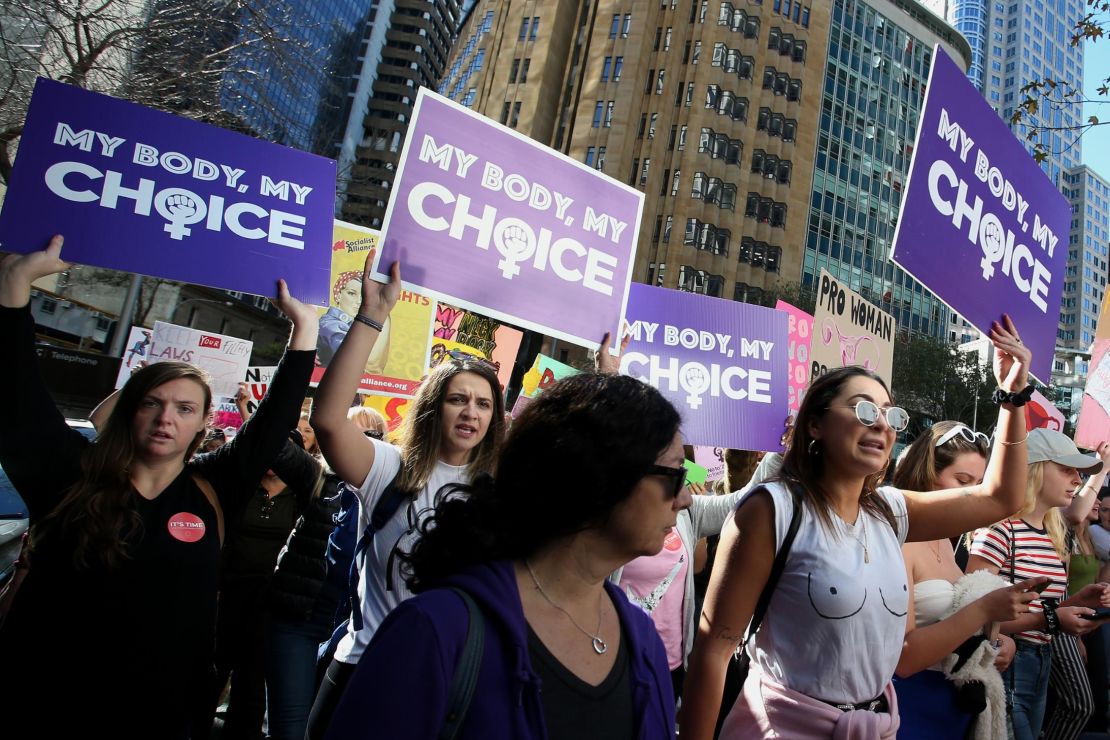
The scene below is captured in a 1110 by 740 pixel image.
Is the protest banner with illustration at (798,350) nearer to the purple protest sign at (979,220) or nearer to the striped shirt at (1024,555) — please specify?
the purple protest sign at (979,220)

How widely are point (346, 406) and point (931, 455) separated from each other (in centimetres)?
259

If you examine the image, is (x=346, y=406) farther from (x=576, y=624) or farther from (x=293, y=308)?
(x=576, y=624)

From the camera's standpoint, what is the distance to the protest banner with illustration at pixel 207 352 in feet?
30.5

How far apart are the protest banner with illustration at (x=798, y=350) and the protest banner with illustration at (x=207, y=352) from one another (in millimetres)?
6113

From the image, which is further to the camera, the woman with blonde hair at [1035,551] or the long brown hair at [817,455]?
the woman with blonde hair at [1035,551]

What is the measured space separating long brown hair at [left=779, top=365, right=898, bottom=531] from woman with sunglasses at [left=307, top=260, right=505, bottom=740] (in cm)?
108

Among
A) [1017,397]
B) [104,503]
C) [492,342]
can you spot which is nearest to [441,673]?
[104,503]

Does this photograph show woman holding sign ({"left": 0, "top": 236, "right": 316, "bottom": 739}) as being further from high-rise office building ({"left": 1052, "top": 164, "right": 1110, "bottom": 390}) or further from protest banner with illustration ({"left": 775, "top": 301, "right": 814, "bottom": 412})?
high-rise office building ({"left": 1052, "top": 164, "right": 1110, "bottom": 390})

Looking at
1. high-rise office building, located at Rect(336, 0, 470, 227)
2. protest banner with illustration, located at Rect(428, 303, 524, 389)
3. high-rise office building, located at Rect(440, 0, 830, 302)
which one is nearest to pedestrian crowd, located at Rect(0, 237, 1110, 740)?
protest banner with illustration, located at Rect(428, 303, 524, 389)

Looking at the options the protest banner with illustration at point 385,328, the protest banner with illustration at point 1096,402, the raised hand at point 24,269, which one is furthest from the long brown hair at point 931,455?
the protest banner with illustration at point 385,328

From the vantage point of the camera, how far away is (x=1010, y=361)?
3.17 metres

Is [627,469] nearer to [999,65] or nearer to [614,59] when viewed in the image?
[614,59]

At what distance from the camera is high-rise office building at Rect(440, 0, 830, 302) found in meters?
50.8

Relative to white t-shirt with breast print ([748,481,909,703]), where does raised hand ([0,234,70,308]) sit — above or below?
above
